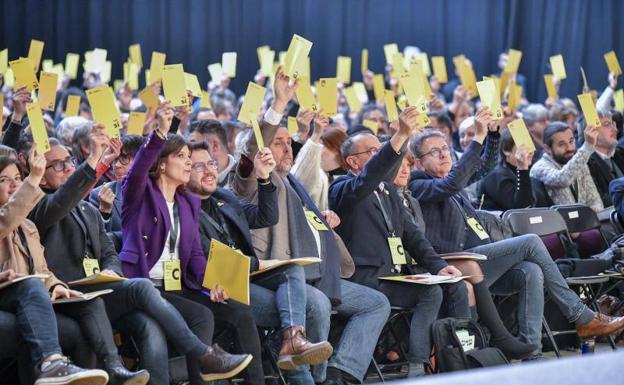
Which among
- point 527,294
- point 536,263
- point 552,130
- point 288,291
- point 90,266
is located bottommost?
point 527,294

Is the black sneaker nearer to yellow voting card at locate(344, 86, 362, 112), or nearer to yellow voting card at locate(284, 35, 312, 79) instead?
yellow voting card at locate(284, 35, 312, 79)

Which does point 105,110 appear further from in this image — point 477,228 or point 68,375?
point 477,228

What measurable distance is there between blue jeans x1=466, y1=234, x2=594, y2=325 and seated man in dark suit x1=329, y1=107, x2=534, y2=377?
415mm

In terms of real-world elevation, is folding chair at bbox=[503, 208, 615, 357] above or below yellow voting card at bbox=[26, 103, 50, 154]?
below

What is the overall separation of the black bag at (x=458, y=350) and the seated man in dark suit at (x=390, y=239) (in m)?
0.06

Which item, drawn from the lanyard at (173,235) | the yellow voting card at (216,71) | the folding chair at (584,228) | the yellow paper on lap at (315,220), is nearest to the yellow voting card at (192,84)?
the yellow paper on lap at (315,220)

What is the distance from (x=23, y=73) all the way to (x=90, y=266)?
1.66m

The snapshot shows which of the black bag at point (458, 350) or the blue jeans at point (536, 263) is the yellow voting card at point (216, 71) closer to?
the blue jeans at point (536, 263)

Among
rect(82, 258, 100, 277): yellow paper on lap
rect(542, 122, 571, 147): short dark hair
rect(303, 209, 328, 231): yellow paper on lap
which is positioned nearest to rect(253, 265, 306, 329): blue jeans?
rect(303, 209, 328, 231): yellow paper on lap

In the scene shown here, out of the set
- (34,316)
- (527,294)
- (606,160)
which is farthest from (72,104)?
(606,160)

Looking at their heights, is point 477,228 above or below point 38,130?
below

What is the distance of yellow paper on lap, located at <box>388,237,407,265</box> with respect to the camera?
207 inches

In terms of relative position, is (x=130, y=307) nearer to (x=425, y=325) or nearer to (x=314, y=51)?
(x=425, y=325)

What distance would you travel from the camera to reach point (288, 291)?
4.51 m
